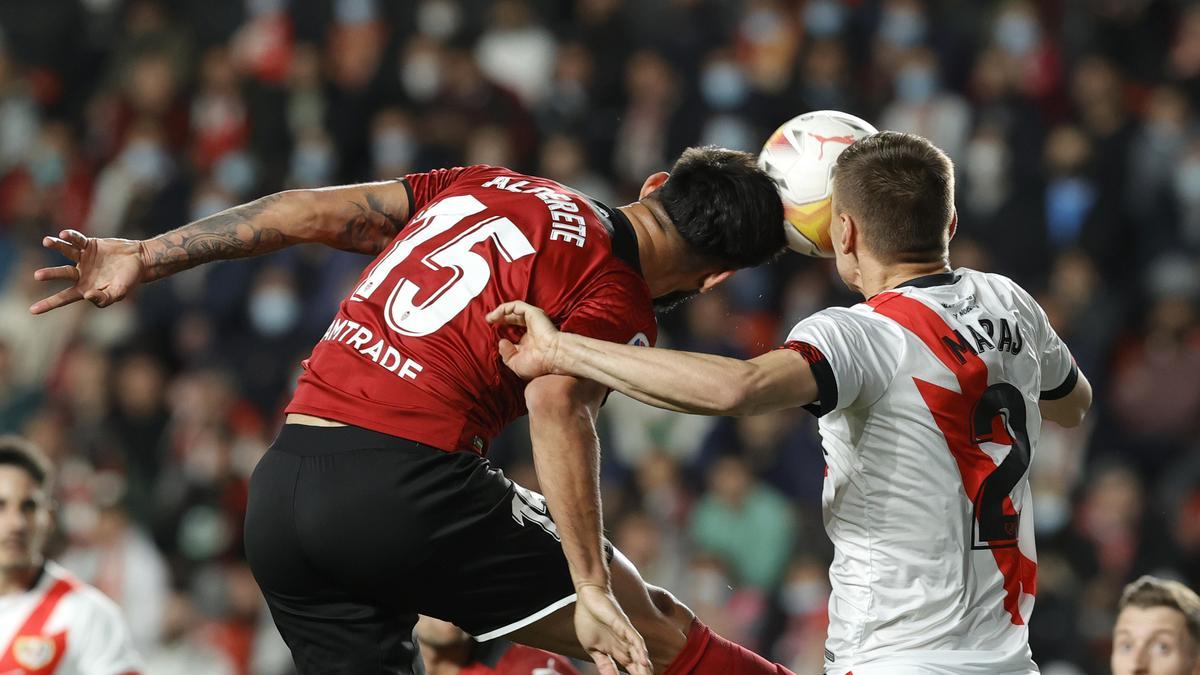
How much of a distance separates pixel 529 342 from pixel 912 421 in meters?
0.99

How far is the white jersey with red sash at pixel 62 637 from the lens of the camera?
580 cm

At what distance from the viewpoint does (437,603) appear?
396 cm

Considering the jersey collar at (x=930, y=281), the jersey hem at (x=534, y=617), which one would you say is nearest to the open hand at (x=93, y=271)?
the jersey hem at (x=534, y=617)

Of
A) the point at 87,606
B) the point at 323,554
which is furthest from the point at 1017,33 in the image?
the point at 323,554

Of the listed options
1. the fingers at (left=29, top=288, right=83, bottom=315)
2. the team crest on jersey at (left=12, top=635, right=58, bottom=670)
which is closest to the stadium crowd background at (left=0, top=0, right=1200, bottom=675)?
the team crest on jersey at (left=12, top=635, right=58, bottom=670)

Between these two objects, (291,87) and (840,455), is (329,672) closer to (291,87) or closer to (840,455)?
(840,455)

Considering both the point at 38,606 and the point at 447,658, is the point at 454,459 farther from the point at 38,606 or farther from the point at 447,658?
the point at 38,606

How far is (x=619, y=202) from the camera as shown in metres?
11.8

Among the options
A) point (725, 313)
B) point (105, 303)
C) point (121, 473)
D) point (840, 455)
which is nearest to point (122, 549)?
point (121, 473)

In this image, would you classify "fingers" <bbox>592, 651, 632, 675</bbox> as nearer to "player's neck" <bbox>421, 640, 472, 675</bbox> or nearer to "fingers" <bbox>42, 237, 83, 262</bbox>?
"player's neck" <bbox>421, 640, 472, 675</bbox>

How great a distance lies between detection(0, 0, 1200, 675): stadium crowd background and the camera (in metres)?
9.72

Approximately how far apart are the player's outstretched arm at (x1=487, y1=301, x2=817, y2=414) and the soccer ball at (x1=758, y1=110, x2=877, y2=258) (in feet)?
3.38

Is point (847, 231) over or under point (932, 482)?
over

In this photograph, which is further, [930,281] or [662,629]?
[662,629]
